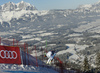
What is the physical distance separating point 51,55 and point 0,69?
745 cm

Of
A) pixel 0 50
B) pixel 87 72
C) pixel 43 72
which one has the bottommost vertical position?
pixel 87 72

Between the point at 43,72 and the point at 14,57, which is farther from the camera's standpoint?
the point at 43,72

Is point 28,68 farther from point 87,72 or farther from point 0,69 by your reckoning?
point 87,72

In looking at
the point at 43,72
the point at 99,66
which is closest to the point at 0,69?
the point at 43,72

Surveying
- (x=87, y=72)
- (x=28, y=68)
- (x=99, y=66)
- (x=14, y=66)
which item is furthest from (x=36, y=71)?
(x=99, y=66)

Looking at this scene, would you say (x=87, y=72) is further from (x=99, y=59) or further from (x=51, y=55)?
(x=51, y=55)

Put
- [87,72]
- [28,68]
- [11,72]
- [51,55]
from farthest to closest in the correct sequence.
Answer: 1. [87,72]
2. [51,55]
3. [28,68]
4. [11,72]

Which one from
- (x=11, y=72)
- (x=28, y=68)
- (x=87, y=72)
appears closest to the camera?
(x=11, y=72)

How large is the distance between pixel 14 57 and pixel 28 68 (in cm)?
231

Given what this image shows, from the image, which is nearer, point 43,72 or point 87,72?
point 43,72

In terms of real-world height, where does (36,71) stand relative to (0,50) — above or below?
below

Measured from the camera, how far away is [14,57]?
2136 centimetres

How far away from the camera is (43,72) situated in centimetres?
2314

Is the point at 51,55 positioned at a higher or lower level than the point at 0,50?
lower
